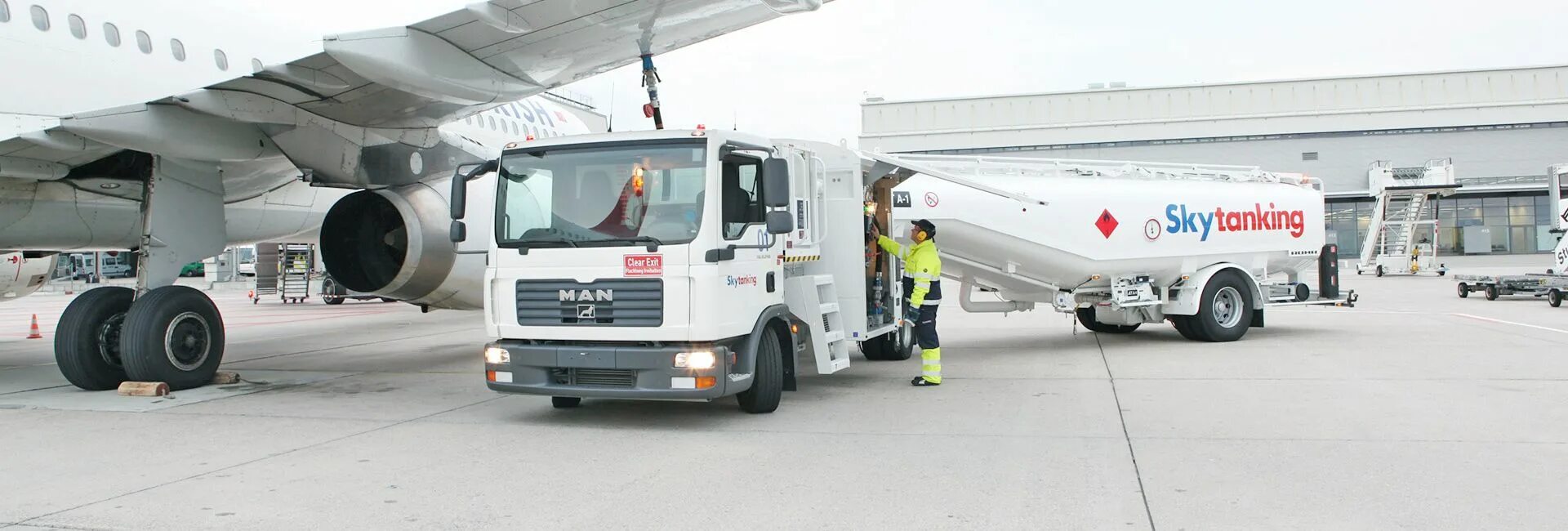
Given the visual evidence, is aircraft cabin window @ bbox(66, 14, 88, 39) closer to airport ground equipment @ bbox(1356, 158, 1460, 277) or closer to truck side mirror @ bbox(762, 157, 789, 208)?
truck side mirror @ bbox(762, 157, 789, 208)

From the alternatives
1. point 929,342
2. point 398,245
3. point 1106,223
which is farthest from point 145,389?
point 1106,223

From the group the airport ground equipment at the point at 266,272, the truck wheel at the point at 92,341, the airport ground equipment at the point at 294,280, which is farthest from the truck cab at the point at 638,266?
the airport ground equipment at the point at 266,272

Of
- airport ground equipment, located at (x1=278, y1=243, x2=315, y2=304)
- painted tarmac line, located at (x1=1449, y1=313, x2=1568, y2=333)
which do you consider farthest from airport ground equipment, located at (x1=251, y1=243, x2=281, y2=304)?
painted tarmac line, located at (x1=1449, y1=313, x2=1568, y2=333)

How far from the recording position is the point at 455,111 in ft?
33.2

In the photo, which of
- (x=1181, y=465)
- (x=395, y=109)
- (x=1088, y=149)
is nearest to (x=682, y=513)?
(x=1181, y=465)

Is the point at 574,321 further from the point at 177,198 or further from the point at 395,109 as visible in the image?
the point at 177,198

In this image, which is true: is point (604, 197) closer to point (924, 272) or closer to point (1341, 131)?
point (924, 272)

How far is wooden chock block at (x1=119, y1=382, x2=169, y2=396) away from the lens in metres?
9.09

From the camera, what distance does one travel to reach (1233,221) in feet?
45.8

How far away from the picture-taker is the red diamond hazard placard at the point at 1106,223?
506 inches

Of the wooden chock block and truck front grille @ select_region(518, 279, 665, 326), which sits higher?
truck front grille @ select_region(518, 279, 665, 326)

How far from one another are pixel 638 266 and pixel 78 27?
523 cm

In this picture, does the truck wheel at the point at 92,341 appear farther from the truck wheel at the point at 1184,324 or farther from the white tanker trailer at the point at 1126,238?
the truck wheel at the point at 1184,324

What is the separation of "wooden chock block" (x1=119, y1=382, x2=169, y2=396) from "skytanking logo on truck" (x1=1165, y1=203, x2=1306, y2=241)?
11.3 metres
